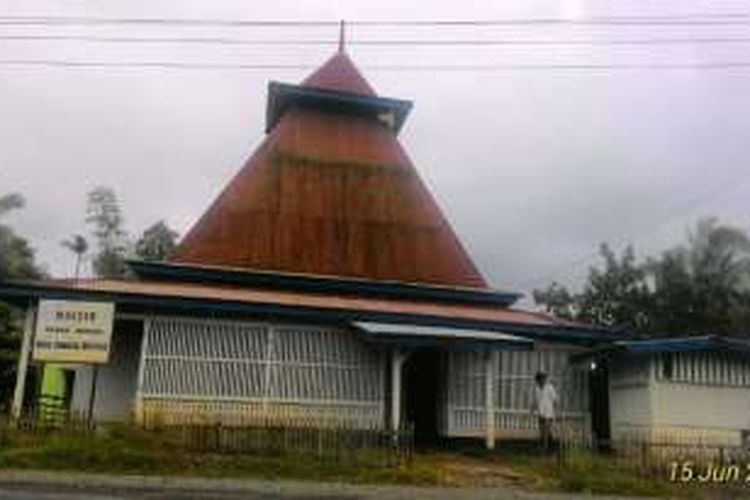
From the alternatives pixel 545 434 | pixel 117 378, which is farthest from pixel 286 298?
pixel 545 434

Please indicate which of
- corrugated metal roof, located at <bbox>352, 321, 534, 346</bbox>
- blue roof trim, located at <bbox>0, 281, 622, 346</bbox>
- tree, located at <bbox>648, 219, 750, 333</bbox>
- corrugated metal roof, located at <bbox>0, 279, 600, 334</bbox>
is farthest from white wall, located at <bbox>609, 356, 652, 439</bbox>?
tree, located at <bbox>648, 219, 750, 333</bbox>

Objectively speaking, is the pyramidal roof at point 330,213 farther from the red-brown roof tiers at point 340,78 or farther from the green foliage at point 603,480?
the green foliage at point 603,480

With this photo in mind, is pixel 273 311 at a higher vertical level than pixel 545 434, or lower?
higher

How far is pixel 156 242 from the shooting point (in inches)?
2293

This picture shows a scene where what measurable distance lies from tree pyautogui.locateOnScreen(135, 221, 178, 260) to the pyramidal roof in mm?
27787

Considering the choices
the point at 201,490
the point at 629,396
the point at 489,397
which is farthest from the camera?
the point at 629,396

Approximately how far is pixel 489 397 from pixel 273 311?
4763 millimetres

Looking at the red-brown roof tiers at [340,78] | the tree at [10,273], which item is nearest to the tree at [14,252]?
the tree at [10,273]

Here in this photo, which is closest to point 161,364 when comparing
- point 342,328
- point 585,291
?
point 342,328

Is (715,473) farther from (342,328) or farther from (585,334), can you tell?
(342,328)
